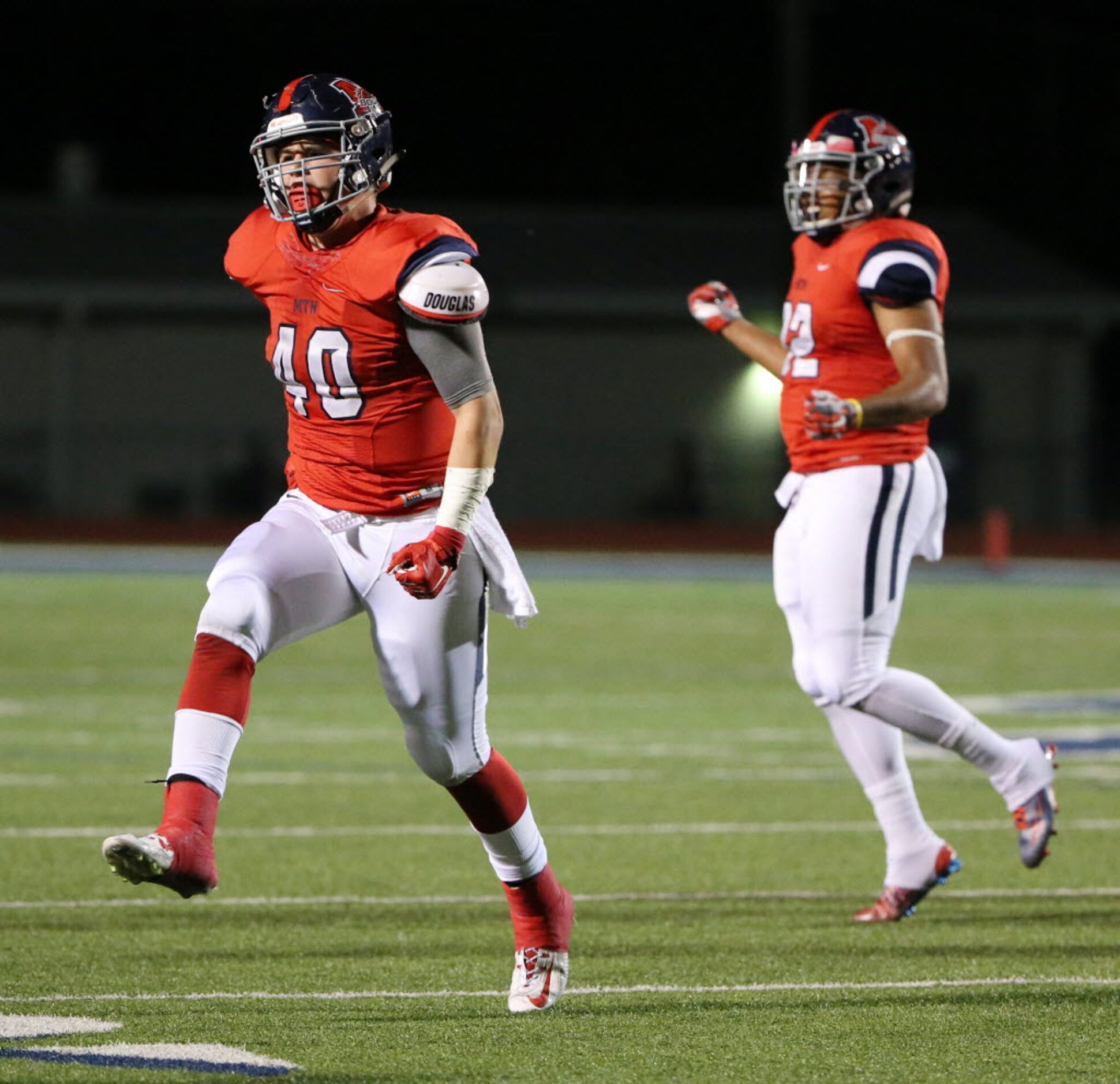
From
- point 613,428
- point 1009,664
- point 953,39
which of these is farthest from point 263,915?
point 953,39

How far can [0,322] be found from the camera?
33625 mm

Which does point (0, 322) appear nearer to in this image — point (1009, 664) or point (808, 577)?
point (1009, 664)

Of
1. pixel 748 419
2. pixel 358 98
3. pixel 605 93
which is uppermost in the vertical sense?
pixel 358 98

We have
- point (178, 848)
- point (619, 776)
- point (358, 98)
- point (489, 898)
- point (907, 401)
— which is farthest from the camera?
point (619, 776)

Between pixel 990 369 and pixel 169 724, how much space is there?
25.8 m

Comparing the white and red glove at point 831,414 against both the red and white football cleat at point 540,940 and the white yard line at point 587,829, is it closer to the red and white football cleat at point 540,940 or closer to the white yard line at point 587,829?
the red and white football cleat at point 540,940

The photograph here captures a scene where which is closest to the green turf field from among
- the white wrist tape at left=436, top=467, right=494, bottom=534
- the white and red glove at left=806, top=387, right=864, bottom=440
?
the white wrist tape at left=436, top=467, right=494, bottom=534

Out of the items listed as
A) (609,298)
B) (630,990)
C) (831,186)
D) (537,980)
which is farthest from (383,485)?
(609,298)

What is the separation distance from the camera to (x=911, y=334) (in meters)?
5.89

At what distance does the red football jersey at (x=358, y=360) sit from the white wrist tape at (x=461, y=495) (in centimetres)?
21

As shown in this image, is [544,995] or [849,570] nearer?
[544,995]

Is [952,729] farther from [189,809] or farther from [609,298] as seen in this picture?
[609,298]

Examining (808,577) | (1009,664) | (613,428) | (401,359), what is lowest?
(613,428)

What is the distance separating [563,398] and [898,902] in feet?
93.5
